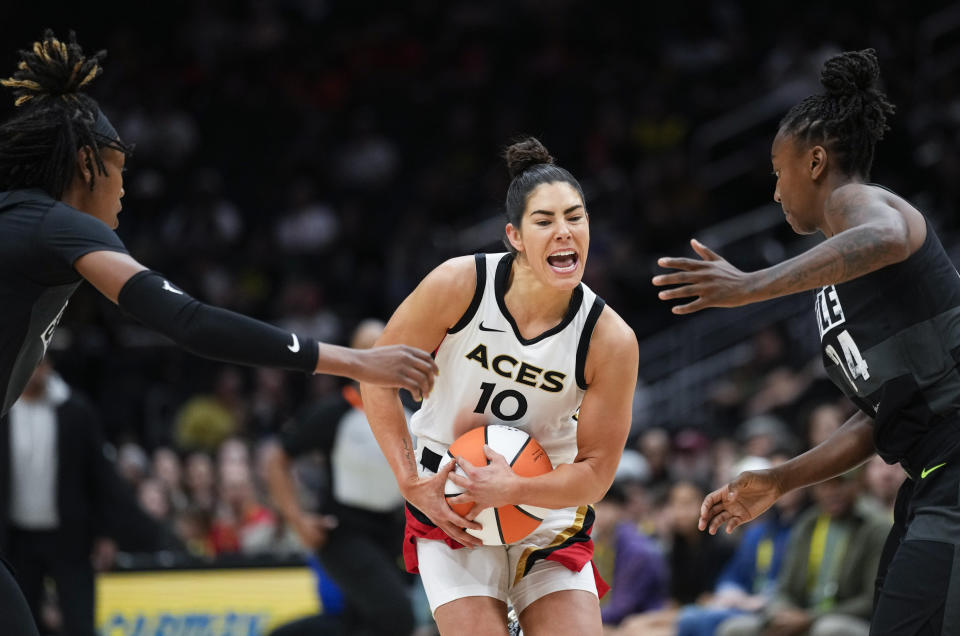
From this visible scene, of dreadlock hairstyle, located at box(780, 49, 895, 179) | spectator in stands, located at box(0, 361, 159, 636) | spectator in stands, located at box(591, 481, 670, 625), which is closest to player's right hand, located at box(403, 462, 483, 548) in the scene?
dreadlock hairstyle, located at box(780, 49, 895, 179)

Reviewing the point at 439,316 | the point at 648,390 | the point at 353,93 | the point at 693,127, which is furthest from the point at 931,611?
the point at 353,93

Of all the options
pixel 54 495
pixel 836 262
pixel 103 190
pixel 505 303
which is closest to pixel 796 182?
pixel 836 262

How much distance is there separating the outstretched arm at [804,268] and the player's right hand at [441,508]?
1.16 metres

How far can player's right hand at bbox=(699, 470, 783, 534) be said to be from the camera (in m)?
4.47

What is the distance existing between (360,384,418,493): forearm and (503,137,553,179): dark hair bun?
3.27 feet

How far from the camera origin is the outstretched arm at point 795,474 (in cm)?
440

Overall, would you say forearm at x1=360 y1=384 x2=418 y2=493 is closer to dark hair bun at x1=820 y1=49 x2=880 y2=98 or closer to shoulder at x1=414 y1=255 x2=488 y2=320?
shoulder at x1=414 y1=255 x2=488 y2=320

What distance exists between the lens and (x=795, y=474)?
4469 mm

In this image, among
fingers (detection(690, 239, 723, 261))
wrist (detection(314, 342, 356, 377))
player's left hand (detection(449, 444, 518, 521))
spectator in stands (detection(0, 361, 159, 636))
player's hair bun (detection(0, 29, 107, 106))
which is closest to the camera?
wrist (detection(314, 342, 356, 377))

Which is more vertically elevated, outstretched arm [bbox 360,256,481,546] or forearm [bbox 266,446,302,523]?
forearm [bbox 266,446,302,523]

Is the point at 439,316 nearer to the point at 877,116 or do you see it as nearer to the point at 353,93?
the point at 877,116

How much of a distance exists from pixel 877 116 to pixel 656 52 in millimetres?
11774

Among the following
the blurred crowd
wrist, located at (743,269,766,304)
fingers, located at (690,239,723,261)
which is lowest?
wrist, located at (743,269,766,304)

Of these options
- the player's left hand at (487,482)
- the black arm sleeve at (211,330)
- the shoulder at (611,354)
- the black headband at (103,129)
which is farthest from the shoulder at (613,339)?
the black headband at (103,129)
